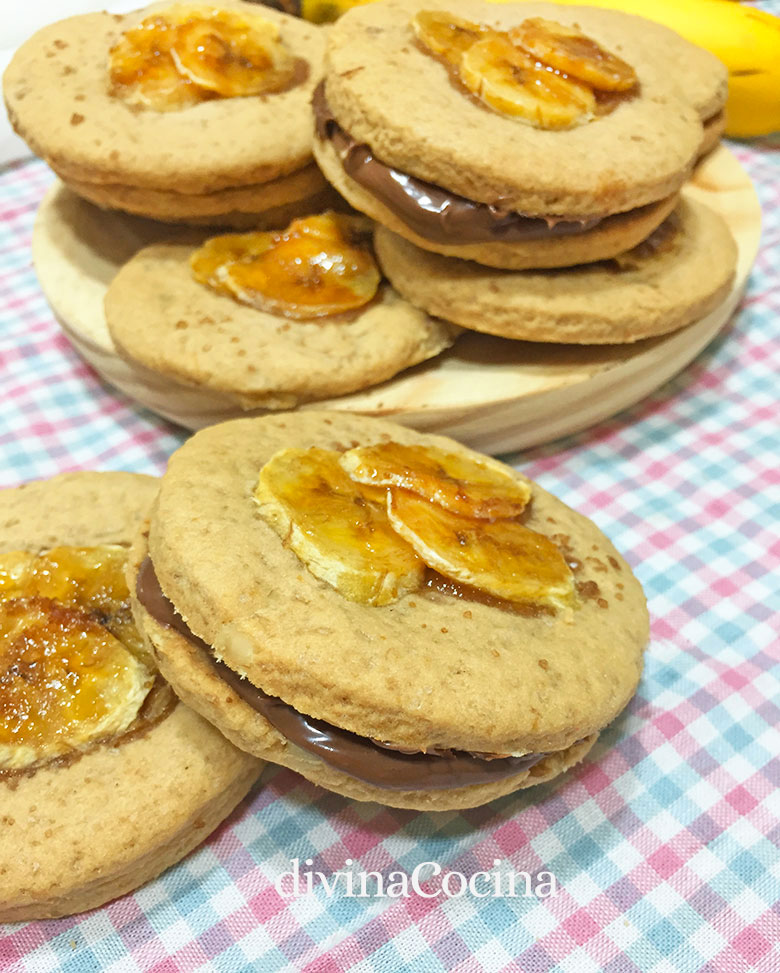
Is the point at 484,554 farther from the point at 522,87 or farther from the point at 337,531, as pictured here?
the point at 522,87

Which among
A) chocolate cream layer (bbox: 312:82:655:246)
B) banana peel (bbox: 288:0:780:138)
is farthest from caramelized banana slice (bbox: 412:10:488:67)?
banana peel (bbox: 288:0:780:138)

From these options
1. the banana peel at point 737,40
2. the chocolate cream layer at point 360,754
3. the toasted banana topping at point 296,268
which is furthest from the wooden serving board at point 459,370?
the banana peel at point 737,40

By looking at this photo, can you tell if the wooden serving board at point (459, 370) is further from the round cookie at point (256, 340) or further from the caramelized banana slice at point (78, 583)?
the caramelized banana slice at point (78, 583)

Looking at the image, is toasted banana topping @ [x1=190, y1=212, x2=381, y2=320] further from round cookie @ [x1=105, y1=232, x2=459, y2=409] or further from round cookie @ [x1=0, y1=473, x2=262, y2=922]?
round cookie @ [x1=0, y1=473, x2=262, y2=922]

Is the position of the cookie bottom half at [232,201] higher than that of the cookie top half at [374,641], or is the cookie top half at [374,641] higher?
the cookie bottom half at [232,201]

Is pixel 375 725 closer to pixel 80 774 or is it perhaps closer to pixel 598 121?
pixel 80 774

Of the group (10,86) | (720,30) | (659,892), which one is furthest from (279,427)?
(720,30)
